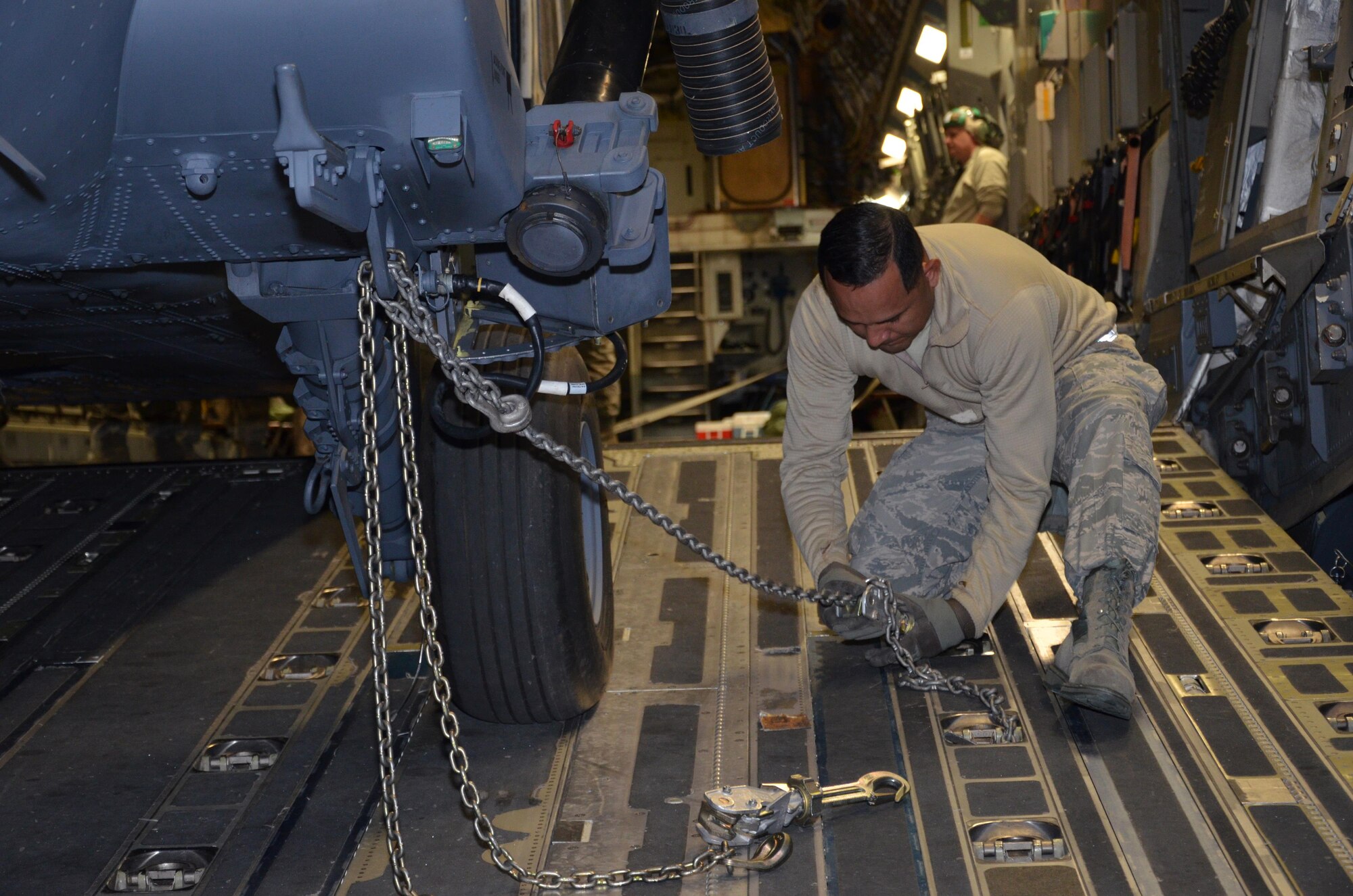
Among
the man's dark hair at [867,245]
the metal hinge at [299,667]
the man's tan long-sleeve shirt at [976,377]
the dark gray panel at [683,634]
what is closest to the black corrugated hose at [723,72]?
the man's dark hair at [867,245]

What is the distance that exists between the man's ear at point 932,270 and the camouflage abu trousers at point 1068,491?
0.48 metres

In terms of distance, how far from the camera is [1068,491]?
3109 mm

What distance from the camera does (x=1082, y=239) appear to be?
6.75 metres

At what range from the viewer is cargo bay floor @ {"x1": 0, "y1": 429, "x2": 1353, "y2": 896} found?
2.17m

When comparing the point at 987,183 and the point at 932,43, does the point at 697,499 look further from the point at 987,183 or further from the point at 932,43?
the point at 932,43

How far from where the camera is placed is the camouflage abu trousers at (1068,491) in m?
2.77

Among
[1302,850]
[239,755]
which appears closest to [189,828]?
[239,755]

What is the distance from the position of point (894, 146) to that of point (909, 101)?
6.76ft

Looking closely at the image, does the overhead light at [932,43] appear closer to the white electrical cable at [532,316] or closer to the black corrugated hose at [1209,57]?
the black corrugated hose at [1209,57]

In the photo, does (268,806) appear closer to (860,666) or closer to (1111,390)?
(860,666)

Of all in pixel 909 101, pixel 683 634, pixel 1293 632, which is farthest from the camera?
pixel 909 101

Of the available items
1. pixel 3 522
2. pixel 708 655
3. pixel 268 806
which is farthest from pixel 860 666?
pixel 3 522

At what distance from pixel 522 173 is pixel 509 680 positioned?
44.4 inches

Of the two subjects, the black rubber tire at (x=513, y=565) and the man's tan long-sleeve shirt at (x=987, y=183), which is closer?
the black rubber tire at (x=513, y=565)
